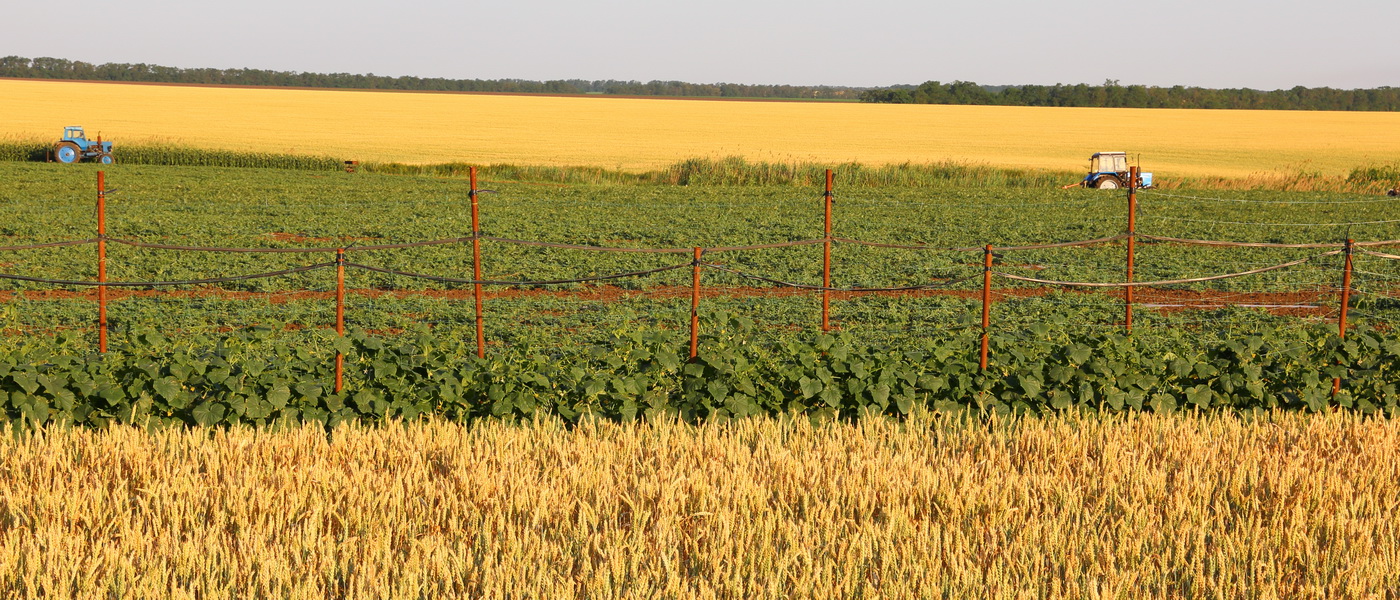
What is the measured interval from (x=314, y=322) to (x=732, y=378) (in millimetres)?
5792

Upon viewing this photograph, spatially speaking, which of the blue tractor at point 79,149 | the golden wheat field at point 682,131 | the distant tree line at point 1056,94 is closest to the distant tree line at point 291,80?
the distant tree line at point 1056,94

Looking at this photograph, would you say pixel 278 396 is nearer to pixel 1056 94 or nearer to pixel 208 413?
pixel 208 413

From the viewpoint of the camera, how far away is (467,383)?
7.54 meters

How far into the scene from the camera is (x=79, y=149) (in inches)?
1460

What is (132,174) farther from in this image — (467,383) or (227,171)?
(467,383)

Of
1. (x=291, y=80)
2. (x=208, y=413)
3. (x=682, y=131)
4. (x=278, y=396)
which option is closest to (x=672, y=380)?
(x=278, y=396)

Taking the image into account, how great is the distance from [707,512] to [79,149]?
37.2 metres

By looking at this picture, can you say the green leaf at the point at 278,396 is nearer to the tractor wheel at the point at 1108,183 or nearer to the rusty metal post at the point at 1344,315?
the rusty metal post at the point at 1344,315

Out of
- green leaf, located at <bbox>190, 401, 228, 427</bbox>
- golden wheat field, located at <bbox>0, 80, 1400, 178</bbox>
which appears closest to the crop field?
green leaf, located at <bbox>190, 401, 228, 427</bbox>

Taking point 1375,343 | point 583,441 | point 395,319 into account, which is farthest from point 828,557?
point 395,319

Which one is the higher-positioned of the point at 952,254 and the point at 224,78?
the point at 224,78

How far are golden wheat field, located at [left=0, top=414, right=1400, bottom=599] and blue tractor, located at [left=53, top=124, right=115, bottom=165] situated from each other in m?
34.0

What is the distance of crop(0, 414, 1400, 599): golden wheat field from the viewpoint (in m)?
4.78

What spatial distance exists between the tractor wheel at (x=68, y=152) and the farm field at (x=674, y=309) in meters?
Result: 8.69
